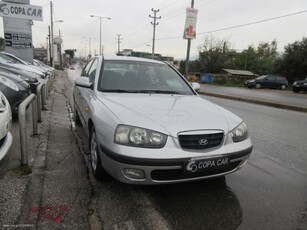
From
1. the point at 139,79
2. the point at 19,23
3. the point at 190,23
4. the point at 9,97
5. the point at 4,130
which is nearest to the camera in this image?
the point at 4,130

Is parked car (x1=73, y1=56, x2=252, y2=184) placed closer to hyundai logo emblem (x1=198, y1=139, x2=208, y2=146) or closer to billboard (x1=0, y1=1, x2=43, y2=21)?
hyundai logo emblem (x1=198, y1=139, x2=208, y2=146)

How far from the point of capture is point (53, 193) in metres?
3.20

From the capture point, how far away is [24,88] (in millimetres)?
6422

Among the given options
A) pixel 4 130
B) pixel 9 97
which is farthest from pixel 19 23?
pixel 4 130

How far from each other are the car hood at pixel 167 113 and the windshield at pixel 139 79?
26 cm

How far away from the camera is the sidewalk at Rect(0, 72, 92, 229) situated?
2.67 metres

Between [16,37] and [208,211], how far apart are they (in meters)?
13.5

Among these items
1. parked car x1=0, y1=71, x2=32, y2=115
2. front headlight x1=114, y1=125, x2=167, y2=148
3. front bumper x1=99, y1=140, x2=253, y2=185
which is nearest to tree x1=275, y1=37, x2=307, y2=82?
parked car x1=0, y1=71, x2=32, y2=115

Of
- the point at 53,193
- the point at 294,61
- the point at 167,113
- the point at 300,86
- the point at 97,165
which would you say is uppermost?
the point at 294,61

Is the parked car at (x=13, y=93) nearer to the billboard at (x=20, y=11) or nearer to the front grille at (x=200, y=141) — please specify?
the front grille at (x=200, y=141)

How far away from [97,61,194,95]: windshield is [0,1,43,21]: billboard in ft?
33.5

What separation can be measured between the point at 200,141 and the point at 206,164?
23 centimetres

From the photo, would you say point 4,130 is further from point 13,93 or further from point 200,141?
point 13,93

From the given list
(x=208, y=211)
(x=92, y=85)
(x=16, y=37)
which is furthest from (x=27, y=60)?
(x=208, y=211)
